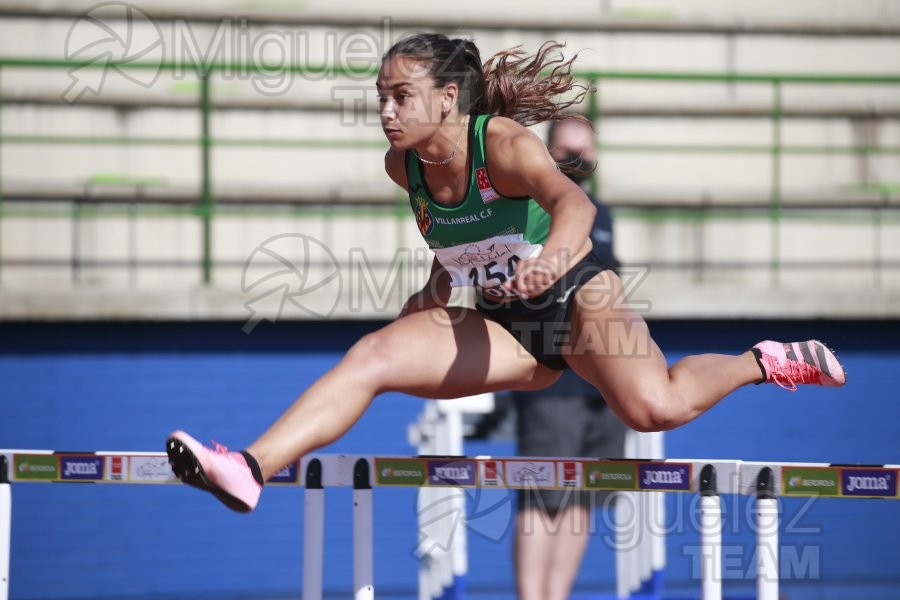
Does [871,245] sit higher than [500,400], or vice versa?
Answer: [871,245]

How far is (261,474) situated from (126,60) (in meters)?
6.07

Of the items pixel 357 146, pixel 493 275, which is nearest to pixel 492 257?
pixel 493 275

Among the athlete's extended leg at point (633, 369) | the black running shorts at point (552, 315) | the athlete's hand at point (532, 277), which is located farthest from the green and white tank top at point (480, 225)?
the athlete's hand at point (532, 277)

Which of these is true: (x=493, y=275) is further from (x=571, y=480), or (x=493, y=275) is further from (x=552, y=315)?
(x=571, y=480)

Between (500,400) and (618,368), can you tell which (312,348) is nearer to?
(500,400)

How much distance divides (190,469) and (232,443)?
404 cm

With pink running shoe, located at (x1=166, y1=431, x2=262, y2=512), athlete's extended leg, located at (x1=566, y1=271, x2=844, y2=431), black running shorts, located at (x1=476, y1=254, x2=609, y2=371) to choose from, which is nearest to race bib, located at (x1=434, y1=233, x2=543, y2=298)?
black running shorts, located at (x1=476, y1=254, x2=609, y2=371)

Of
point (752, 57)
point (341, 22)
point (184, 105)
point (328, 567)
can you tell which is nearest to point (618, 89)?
point (752, 57)

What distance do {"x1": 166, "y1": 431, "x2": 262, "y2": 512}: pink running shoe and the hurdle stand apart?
0.73 meters

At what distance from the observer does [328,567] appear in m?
7.16

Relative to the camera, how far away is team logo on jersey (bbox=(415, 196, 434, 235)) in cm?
367

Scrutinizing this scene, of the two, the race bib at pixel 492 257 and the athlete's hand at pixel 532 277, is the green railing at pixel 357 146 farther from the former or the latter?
the athlete's hand at pixel 532 277

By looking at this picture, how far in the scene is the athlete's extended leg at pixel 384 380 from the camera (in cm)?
309

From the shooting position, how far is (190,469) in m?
3.06
